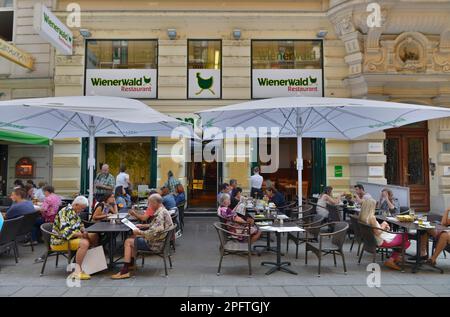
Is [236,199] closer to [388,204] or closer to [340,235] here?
[340,235]

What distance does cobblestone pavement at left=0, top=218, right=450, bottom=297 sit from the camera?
5.11 metres

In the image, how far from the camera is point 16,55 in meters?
11.5

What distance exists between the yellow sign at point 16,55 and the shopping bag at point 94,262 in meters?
7.89

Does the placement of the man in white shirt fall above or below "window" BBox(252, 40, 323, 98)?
below

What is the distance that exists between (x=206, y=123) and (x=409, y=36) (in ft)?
28.7

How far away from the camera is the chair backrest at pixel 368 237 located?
20.2 feet

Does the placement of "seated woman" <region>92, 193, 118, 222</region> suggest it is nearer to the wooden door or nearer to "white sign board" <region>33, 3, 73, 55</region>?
"white sign board" <region>33, 3, 73, 55</region>

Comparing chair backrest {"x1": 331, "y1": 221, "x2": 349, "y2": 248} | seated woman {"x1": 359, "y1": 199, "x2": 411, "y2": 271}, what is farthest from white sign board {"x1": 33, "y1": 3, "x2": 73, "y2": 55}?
seated woman {"x1": 359, "y1": 199, "x2": 411, "y2": 271}

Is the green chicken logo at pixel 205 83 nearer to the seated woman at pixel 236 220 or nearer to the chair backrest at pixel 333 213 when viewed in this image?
the chair backrest at pixel 333 213

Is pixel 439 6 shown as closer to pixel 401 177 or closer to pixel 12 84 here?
pixel 401 177

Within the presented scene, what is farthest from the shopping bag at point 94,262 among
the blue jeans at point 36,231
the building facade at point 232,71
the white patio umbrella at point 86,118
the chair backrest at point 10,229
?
the building facade at point 232,71

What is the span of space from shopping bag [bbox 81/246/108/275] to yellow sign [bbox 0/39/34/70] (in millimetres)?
7886

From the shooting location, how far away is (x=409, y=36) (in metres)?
12.1

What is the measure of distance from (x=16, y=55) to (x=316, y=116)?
32.4 feet
